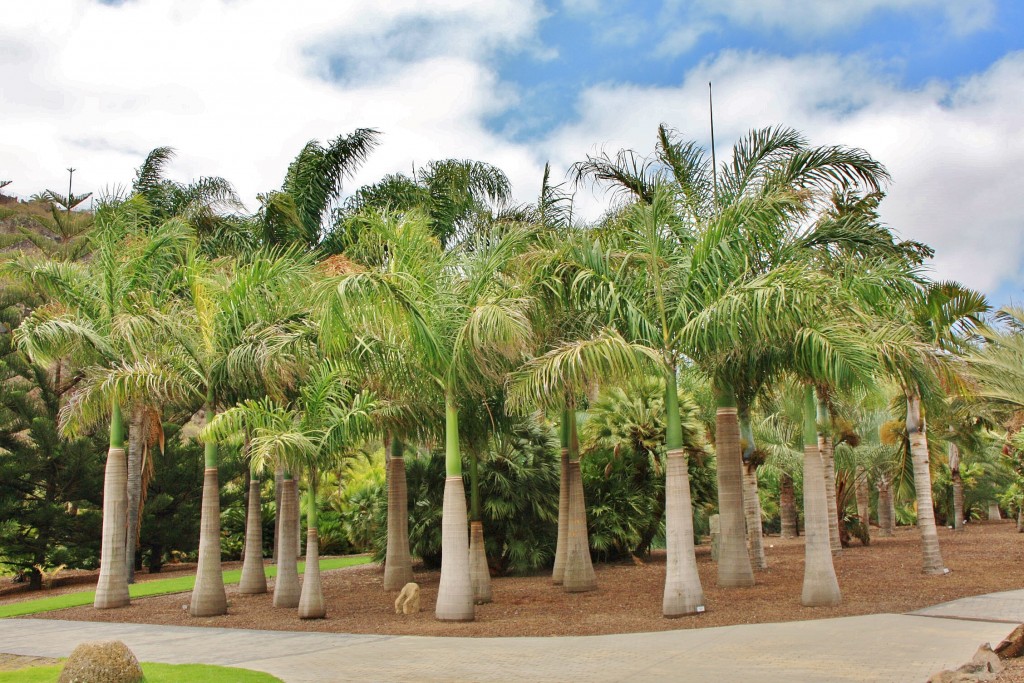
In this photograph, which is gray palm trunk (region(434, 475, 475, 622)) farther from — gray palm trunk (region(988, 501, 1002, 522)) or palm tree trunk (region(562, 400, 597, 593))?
gray palm trunk (region(988, 501, 1002, 522))

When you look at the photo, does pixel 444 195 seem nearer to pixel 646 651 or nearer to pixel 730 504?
pixel 730 504

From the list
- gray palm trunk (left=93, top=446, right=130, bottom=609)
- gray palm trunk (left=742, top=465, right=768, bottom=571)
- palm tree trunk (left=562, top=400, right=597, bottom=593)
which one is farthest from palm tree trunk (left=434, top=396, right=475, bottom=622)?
gray palm trunk (left=93, top=446, right=130, bottom=609)

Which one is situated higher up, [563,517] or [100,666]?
[563,517]

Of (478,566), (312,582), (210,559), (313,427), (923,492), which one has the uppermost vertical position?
(313,427)

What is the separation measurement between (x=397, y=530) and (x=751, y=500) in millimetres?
7484

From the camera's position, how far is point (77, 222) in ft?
98.7

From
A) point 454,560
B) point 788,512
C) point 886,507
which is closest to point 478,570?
point 454,560

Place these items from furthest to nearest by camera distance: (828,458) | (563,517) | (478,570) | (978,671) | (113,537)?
(828,458)
(563,517)
(113,537)
(478,570)
(978,671)

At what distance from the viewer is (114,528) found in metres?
17.4

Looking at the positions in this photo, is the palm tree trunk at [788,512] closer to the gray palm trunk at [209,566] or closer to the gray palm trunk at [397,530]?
the gray palm trunk at [397,530]

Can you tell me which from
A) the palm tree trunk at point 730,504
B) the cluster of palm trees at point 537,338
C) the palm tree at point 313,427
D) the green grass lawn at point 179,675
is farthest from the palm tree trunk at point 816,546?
the green grass lawn at point 179,675

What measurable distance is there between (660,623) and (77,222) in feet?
84.6

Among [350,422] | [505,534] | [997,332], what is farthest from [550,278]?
[505,534]

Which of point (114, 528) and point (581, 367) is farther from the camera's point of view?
point (114, 528)
